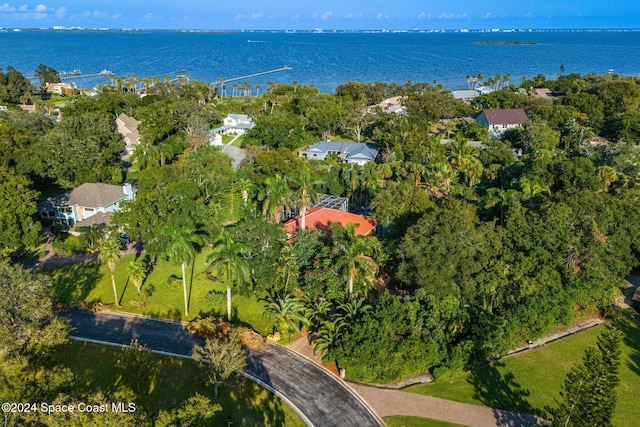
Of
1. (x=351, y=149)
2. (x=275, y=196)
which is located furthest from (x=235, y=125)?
(x=275, y=196)

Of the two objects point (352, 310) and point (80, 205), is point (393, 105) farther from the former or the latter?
point (352, 310)

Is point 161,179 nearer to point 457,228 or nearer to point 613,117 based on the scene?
point 457,228

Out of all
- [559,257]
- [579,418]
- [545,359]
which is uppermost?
[559,257]

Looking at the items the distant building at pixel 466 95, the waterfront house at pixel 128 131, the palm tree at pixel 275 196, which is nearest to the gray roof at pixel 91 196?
the palm tree at pixel 275 196

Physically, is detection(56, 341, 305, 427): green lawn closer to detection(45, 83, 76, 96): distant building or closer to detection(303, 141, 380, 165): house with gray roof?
detection(303, 141, 380, 165): house with gray roof

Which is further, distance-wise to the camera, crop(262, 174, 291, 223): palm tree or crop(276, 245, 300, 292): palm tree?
crop(262, 174, 291, 223): palm tree

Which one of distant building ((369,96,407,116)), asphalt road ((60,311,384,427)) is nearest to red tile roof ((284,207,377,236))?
asphalt road ((60,311,384,427))

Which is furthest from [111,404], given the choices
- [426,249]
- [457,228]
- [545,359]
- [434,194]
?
[434,194]
